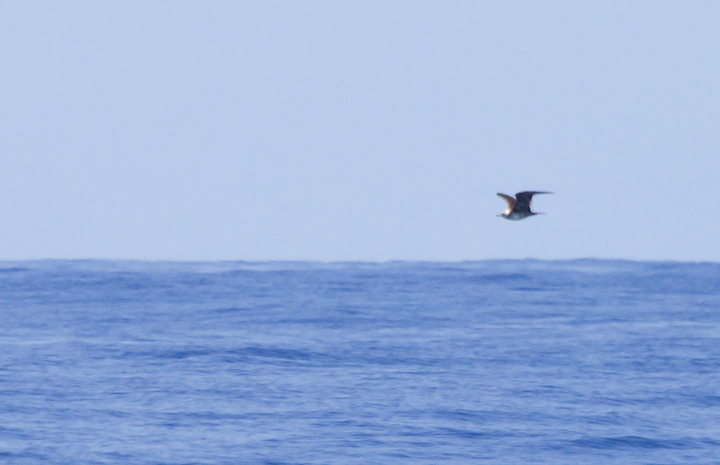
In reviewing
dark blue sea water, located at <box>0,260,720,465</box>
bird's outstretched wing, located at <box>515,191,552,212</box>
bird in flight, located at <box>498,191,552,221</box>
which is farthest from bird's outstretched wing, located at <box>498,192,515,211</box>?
dark blue sea water, located at <box>0,260,720,465</box>

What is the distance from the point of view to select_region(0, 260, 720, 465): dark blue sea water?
723 inches

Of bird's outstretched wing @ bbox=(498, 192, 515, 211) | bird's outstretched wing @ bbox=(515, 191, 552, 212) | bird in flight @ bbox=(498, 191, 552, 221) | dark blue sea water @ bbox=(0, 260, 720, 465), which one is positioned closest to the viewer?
bird's outstretched wing @ bbox=(515, 191, 552, 212)

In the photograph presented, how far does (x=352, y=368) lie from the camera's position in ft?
81.6

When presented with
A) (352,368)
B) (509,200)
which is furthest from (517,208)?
(352,368)

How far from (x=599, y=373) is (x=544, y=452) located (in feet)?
24.1

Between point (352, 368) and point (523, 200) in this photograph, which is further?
point (352, 368)

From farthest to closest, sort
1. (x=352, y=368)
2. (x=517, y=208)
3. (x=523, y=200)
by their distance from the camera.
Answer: (x=352, y=368) < (x=517, y=208) < (x=523, y=200)

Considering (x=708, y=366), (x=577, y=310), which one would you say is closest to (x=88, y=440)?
(x=708, y=366)

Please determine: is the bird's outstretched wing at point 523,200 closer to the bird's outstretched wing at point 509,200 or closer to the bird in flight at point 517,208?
the bird in flight at point 517,208

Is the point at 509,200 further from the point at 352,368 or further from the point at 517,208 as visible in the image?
the point at 352,368

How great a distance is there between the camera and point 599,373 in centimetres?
2467

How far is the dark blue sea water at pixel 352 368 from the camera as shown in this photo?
1838 centimetres

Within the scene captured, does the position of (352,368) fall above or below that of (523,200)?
below

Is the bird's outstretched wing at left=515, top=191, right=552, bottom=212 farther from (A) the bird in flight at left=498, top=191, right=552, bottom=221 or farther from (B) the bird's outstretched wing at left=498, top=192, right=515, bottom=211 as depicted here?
(B) the bird's outstretched wing at left=498, top=192, right=515, bottom=211
